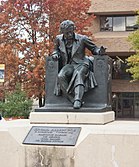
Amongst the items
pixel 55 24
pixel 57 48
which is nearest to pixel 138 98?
pixel 55 24

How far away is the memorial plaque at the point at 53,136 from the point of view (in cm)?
663

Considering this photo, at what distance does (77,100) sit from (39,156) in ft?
5.12

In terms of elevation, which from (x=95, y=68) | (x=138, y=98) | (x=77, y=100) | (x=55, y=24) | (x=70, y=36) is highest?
(x=55, y=24)

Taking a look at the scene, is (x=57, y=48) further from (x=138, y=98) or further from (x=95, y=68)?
(x=138, y=98)

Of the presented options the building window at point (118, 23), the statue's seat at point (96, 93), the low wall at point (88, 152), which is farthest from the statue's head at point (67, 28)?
the building window at point (118, 23)

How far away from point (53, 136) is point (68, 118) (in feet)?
2.32

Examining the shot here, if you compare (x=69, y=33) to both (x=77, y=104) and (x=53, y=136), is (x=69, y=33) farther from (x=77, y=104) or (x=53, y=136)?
(x=53, y=136)

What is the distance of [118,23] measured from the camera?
3375cm

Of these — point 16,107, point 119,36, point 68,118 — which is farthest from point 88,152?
point 119,36

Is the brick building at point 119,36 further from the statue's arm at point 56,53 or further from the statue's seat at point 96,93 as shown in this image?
the statue's seat at point 96,93

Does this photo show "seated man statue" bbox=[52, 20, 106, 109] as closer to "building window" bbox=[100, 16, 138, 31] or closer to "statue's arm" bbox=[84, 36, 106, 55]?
"statue's arm" bbox=[84, 36, 106, 55]

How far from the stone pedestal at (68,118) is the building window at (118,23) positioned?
2687cm

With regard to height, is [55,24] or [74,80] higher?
[55,24]

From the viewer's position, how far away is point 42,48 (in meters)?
22.8
